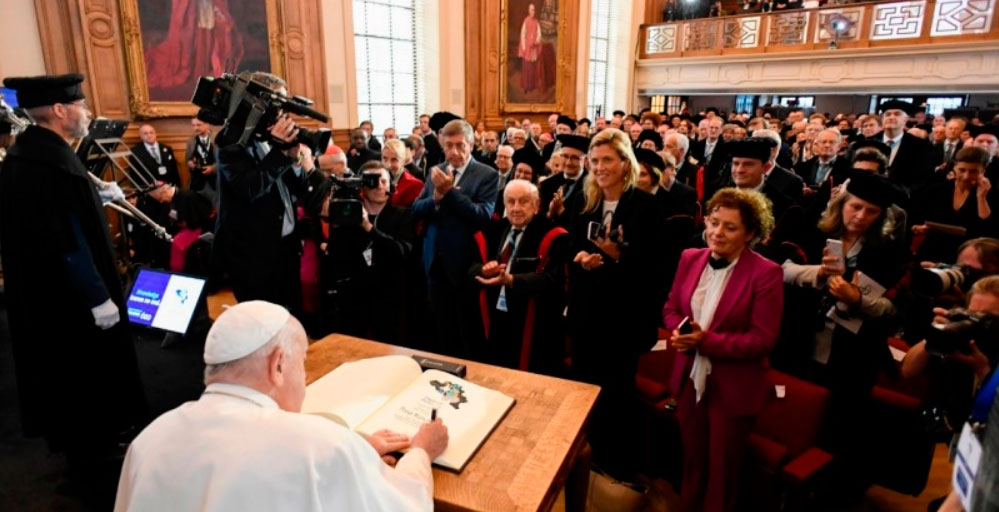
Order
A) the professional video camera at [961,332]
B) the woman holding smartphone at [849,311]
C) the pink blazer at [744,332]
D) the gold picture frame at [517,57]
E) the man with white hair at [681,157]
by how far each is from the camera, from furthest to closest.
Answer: the gold picture frame at [517,57]
the man with white hair at [681,157]
the woman holding smartphone at [849,311]
the pink blazer at [744,332]
the professional video camera at [961,332]

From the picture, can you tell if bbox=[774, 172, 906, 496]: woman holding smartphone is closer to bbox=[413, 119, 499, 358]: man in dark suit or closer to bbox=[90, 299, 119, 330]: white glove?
bbox=[413, 119, 499, 358]: man in dark suit

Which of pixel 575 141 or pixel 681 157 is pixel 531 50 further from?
pixel 575 141

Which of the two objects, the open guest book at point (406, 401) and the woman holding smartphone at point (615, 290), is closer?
the open guest book at point (406, 401)

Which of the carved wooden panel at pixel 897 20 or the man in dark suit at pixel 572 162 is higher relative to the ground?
the carved wooden panel at pixel 897 20

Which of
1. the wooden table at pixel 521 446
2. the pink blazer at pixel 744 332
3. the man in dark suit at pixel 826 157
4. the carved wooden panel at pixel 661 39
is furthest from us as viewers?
the carved wooden panel at pixel 661 39

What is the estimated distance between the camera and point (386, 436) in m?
1.68

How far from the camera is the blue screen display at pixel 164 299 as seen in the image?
3.98 metres

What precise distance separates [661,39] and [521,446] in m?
15.6

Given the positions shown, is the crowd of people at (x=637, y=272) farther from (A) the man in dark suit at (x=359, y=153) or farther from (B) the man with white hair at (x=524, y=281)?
(A) the man in dark suit at (x=359, y=153)

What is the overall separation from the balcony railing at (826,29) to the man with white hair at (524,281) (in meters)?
12.0

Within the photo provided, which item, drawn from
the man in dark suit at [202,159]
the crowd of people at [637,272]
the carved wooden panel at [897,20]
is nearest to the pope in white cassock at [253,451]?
the crowd of people at [637,272]

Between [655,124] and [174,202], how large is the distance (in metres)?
7.85

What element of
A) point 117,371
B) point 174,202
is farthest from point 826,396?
point 174,202

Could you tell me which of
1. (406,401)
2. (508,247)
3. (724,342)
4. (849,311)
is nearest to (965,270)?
(849,311)
